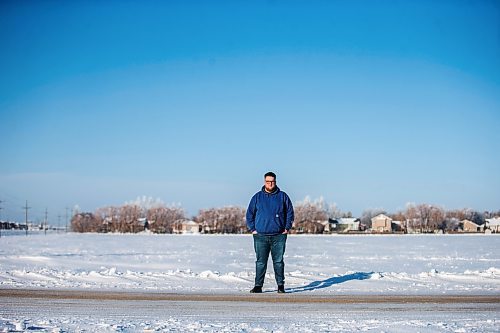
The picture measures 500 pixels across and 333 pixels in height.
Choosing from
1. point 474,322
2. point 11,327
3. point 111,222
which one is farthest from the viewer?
point 111,222

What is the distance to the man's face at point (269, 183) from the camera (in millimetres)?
9781

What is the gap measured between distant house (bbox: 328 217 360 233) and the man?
154 m

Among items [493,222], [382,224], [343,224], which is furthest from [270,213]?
[343,224]

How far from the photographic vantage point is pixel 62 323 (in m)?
5.88

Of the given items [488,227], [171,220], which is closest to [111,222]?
[171,220]

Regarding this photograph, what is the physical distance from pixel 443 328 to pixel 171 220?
15912 centimetres

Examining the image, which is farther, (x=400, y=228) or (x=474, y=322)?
(x=400, y=228)

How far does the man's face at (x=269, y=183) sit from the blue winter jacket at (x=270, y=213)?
80 mm

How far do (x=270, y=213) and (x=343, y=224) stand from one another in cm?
16357

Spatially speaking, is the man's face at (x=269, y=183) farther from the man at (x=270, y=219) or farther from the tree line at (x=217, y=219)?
the tree line at (x=217, y=219)

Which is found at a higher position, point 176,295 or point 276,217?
point 276,217

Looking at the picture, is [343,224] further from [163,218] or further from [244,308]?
[244,308]

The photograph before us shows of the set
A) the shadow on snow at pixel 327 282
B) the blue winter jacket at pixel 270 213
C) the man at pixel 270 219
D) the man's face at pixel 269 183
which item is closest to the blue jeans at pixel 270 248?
the man at pixel 270 219

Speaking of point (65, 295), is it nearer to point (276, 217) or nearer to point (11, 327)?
point (11, 327)
